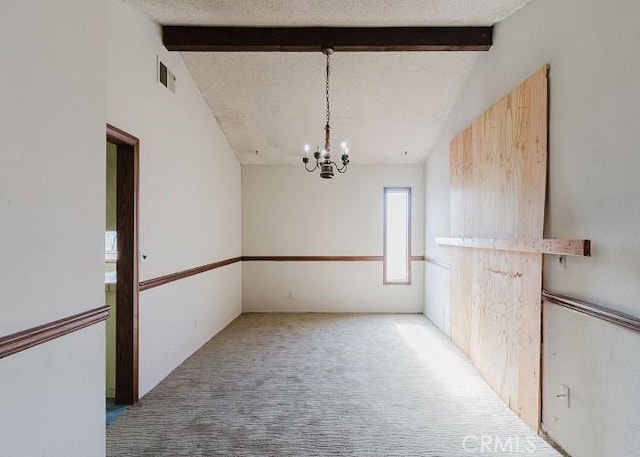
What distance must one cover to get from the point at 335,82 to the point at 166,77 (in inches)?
68.6

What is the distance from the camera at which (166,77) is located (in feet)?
11.5

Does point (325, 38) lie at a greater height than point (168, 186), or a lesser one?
greater

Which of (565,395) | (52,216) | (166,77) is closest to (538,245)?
(565,395)

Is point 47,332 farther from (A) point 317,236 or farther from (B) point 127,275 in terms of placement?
(A) point 317,236

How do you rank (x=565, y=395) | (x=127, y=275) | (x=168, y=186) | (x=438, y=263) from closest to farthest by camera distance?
(x=565, y=395), (x=127, y=275), (x=168, y=186), (x=438, y=263)

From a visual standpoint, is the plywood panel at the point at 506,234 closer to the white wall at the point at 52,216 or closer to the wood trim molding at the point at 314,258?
the wood trim molding at the point at 314,258

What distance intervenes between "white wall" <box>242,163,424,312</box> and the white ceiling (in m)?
0.34

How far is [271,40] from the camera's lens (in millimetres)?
3531

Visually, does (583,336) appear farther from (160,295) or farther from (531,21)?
(160,295)

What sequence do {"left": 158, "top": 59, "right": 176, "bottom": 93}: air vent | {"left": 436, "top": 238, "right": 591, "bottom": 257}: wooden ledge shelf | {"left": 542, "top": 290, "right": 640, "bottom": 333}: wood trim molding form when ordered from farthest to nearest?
{"left": 158, "top": 59, "right": 176, "bottom": 93}: air vent, {"left": 436, "top": 238, "right": 591, "bottom": 257}: wooden ledge shelf, {"left": 542, "top": 290, "right": 640, "bottom": 333}: wood trim molding

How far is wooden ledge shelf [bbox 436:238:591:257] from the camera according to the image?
2078 millimetres

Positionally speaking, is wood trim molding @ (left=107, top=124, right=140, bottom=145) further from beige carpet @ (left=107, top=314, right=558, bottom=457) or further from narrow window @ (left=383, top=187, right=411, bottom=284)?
narrow window @ (left=383, top=187, right=411, bottom=284)

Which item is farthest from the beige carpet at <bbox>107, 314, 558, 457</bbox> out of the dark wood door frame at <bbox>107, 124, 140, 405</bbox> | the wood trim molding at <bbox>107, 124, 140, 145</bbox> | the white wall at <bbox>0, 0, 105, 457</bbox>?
the wood trim molding at <bbox>107, 124, 140, 145</bbox>

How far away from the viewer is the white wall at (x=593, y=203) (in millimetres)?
1787
